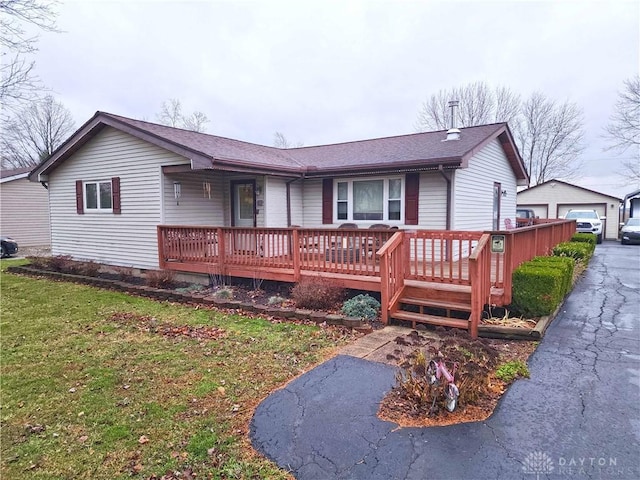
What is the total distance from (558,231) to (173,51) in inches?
653

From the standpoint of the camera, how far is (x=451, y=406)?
3.21 meters

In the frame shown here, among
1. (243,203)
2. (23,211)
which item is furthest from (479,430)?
(23,211)

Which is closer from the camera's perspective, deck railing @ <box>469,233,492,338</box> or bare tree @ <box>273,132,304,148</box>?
deck railing @ <box>469,233,492,338</box>

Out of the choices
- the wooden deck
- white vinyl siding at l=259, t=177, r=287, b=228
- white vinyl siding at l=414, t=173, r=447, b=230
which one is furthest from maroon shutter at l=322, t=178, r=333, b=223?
the wooden deck

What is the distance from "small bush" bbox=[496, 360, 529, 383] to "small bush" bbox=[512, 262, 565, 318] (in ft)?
5.51

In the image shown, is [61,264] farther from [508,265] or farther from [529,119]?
[529,119]

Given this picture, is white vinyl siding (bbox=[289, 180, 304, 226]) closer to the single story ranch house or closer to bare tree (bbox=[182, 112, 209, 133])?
the single story ranch house

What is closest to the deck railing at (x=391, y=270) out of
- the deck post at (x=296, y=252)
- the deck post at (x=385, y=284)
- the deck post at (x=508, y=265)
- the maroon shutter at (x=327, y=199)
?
the deck post at (x=385, y=284)

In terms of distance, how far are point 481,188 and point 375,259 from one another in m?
5.83

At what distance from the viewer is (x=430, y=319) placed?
221 inches

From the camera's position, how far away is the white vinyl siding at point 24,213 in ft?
59.7

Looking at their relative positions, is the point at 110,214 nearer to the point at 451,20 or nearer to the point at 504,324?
the point at 504,324

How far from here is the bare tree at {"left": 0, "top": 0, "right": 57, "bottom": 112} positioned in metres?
9.59

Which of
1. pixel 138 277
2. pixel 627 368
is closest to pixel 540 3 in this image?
pixel 627 368
